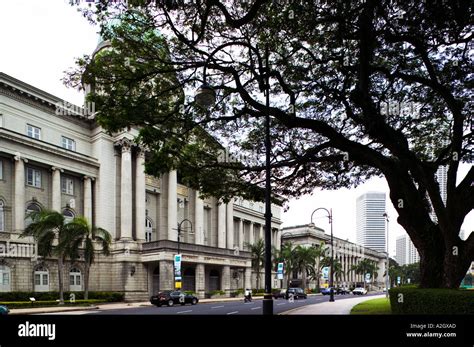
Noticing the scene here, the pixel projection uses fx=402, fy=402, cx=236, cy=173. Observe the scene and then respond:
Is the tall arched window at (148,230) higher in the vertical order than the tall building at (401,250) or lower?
higher

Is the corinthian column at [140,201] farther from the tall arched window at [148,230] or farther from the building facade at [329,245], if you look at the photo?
the building facade at [329,245]

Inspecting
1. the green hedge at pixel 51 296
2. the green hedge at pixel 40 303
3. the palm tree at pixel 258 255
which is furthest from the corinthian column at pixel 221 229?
the green hedge at pixel 40 303

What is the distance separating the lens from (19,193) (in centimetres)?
3856

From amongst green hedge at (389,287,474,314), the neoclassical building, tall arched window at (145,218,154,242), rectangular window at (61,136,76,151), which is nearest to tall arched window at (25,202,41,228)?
the neoclassical building

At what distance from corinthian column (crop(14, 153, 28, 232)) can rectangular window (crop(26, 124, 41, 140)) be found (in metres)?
3.66

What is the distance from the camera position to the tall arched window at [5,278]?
3538 centimetres

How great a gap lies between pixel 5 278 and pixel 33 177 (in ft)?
34.7

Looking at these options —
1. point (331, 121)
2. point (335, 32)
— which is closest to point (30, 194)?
point (331, 121)

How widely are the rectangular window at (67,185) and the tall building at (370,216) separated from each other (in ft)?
102

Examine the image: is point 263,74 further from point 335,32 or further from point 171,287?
point 171,287

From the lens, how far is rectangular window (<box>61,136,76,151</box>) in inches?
1812

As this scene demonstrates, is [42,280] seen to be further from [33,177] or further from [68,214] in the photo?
[33,177]

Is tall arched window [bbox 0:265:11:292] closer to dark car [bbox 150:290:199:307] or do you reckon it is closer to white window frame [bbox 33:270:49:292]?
white window frame [bbox 33:270:49:292]

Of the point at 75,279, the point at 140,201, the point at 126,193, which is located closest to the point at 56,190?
the point at 126,193
